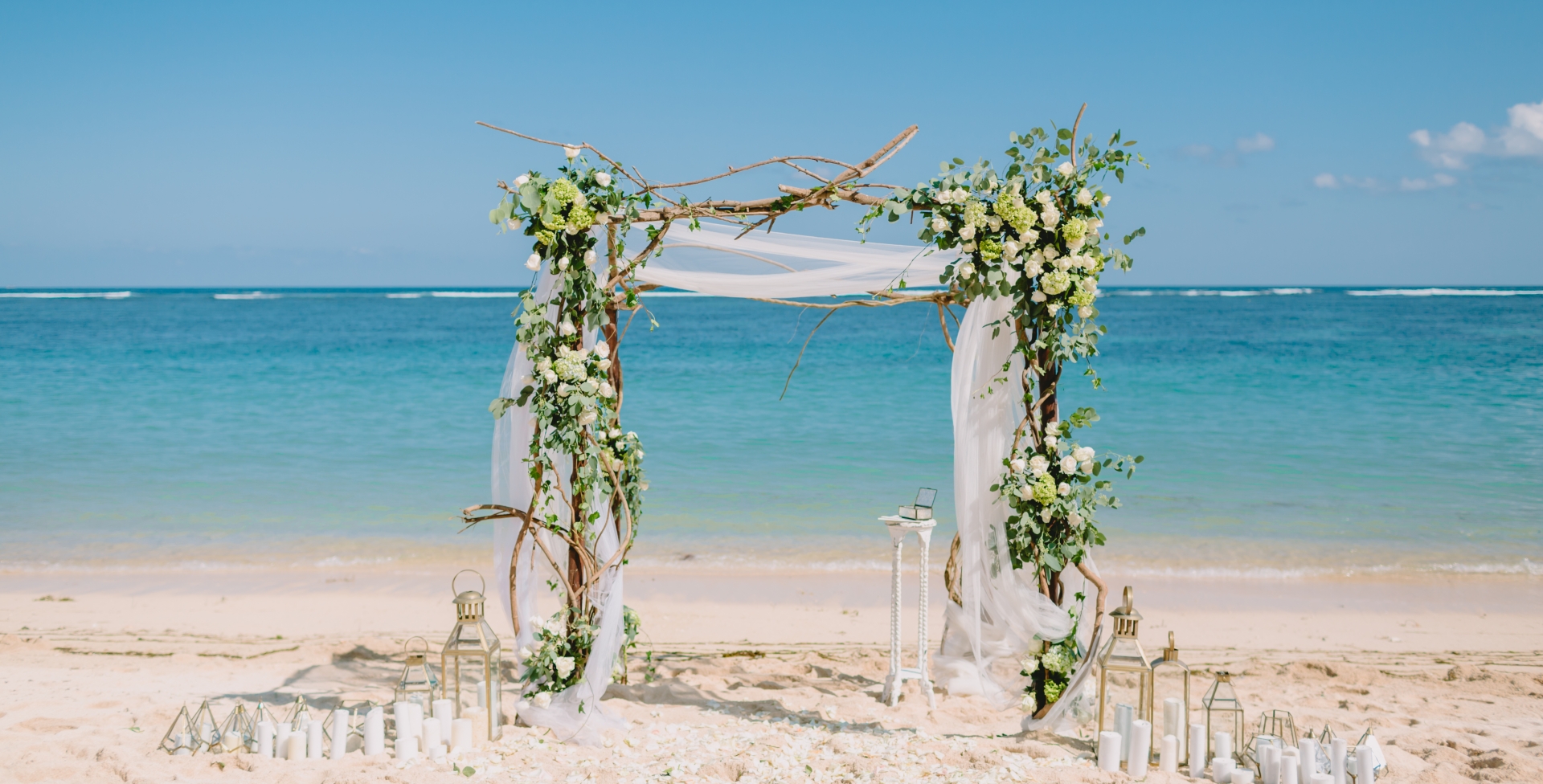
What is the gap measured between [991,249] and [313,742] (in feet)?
11.5

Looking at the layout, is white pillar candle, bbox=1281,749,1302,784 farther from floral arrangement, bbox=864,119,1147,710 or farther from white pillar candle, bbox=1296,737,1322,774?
floral arrangement, bbox=864,119,1147,710

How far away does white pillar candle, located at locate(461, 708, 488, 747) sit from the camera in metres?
4.12

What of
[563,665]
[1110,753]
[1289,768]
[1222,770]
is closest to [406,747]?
[563,665]

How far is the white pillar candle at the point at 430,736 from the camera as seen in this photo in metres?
3.98

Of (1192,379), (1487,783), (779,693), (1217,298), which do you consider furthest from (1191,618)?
(1217,298)

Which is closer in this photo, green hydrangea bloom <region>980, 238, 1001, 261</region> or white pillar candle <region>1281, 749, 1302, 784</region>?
white pillar candle <region>1281, 749, 1302, 784</region>

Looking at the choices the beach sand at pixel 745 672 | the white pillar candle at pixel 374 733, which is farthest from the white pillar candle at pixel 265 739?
the white pillar candle at pixel 374 733

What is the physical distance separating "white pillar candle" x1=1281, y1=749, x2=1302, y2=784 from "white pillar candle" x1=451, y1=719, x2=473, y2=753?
324 centimetres

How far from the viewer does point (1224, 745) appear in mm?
3855

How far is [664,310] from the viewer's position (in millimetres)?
43469

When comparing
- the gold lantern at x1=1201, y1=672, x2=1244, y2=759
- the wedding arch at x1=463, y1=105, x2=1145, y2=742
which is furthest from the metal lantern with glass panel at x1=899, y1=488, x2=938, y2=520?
the gold lantern at x1=1201, y1=672, x2=1244, y2=759

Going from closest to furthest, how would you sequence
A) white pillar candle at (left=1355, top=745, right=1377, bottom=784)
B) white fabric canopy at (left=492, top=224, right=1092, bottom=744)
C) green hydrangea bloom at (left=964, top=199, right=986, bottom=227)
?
white pillar candle at (left=1355, top=745, right=1377, bottom=784) → green hydrangea bloom at (left=964, top=199, right=986, bottom=227) → white fabric canopy at (left=492, top=224, right=1092, bottom=744)

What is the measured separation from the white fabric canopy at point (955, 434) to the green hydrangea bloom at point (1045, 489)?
0.21 meters

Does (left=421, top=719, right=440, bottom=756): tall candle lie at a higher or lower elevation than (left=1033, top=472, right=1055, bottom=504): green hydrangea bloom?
lower
